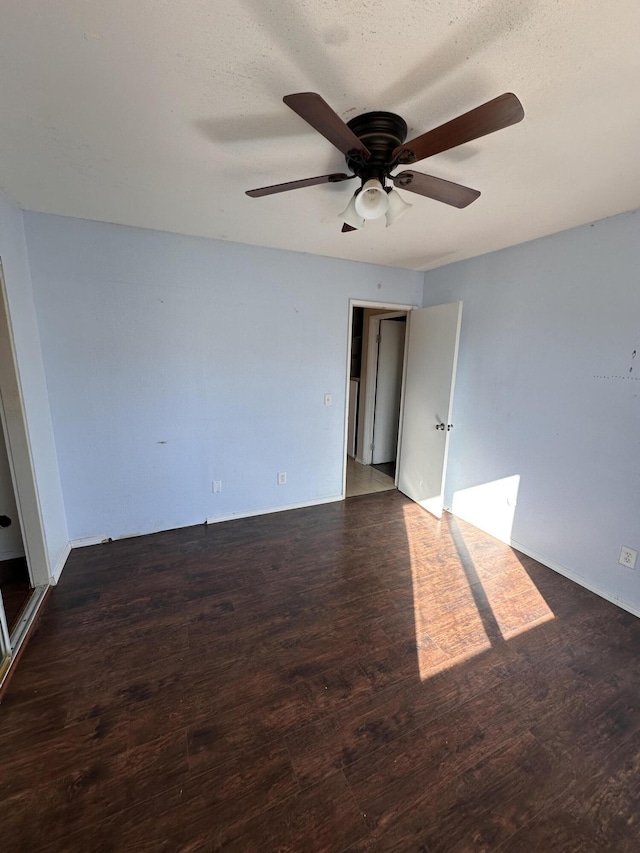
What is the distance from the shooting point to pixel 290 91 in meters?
1.21

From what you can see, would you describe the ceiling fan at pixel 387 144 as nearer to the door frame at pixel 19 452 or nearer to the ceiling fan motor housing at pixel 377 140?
the ceiling fan motor housing at pixel 377 140

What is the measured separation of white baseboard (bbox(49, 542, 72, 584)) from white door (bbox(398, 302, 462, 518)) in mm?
3087

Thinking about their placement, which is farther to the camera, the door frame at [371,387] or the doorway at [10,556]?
the door frame at [371,387]

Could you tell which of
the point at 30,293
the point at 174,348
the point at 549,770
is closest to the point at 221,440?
the point at 174,348

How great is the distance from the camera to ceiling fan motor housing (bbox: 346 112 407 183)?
1.30m

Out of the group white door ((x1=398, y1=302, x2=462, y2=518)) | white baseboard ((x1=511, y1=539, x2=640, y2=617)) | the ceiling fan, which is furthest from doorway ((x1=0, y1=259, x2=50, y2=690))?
white baseboard ((x1=511, y1=539, x2=640, y2=617))

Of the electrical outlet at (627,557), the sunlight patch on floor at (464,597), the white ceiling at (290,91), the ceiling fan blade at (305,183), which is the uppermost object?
the white ceiling at (290,91)

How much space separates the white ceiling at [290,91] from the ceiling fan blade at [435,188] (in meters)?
0.17

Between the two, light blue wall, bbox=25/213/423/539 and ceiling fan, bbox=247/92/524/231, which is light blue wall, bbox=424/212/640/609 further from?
ceiling fan, bbox=247/92/524/231

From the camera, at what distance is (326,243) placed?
277cm

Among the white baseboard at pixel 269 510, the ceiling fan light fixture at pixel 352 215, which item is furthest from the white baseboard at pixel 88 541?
the ceiling fan light fixture at pixel 352 215

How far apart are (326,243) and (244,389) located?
137 centimetres

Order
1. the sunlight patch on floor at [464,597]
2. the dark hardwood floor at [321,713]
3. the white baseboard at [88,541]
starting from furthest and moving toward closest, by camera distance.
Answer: the white baseboard at [88,541], the sunlight patch on floor at [464,597], the dark hardwood floor at [321,713]

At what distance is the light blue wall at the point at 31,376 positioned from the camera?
1.97 meters
